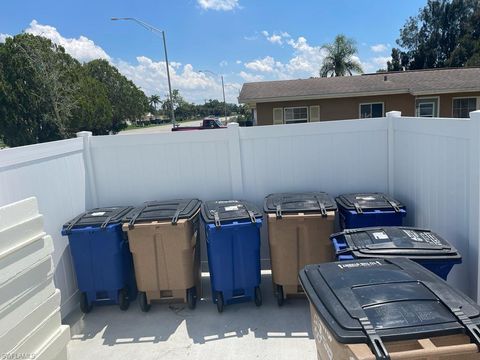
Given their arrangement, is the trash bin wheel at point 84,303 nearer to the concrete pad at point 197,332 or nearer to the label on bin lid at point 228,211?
the concrete pad at point 197,332

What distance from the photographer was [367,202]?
4.27 m

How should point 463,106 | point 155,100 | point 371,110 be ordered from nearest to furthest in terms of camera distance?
1. point 463,106
2. point 371,110
3. point 155,100

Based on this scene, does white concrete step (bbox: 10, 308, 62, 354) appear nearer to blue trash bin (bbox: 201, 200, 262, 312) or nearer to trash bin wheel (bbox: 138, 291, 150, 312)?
trash bin wheel (bbox: 138, 291, 150, 312)

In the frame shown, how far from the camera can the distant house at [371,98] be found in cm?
1575

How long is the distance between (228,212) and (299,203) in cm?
81

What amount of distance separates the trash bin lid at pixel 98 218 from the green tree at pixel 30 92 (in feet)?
65.8

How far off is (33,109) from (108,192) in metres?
19.8

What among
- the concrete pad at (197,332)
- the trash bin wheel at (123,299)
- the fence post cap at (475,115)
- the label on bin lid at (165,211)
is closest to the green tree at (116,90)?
the label on bin lid at (165,211)

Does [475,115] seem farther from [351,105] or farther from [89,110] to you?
[89,110]

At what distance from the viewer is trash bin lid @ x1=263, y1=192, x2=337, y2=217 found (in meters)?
4.11

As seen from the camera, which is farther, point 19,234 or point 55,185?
point 55,185

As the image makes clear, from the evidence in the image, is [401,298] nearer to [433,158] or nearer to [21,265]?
[433,158]

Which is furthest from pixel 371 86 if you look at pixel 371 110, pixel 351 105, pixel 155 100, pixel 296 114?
pixel 155 100

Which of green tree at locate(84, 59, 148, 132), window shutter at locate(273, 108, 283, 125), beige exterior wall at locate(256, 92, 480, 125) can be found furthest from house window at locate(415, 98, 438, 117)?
green tree at locate(84, 59, 148, 132)
